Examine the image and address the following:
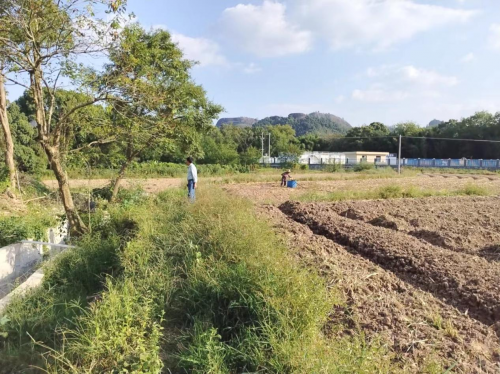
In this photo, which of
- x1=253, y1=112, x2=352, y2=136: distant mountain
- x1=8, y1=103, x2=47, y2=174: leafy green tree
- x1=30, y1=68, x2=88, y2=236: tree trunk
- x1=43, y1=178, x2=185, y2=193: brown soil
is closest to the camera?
x1=30, y1=68, x2=88, y2=236: tree trunk

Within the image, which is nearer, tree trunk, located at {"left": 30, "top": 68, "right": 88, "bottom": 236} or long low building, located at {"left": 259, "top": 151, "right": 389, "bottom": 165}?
tree trunk, located at {"left": 30, "top": 68, "right": 88, "bottom": 236}

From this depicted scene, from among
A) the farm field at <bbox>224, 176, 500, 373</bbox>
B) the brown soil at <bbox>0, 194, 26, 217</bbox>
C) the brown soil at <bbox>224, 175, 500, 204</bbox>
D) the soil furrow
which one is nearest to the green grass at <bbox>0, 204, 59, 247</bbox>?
the brown soil at <bbox>0, 194, 26, 217</bbox>

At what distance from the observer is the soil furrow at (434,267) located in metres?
4.02

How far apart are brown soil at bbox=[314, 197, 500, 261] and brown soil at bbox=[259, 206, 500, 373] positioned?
248cm

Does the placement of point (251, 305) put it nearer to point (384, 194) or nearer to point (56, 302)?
point (56, 302)

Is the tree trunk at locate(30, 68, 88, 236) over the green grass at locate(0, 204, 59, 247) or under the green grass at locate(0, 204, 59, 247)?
over

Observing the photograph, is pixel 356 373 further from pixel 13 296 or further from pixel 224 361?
pixel 13 296

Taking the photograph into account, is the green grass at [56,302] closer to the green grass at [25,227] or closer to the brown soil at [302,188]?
the green grass at [25,227]

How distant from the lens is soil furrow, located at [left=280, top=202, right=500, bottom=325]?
4.02 meters

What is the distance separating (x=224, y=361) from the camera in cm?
→ 279

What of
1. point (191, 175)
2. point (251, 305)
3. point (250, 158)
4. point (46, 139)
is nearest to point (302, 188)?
point (191, 175)

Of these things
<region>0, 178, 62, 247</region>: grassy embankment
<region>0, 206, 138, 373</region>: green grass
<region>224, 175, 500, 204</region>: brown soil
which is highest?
<region>0, 178, 62, 247</region>: grassy embankment

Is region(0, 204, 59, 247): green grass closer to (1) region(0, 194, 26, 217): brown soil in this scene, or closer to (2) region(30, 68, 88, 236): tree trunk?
(2) region(30, 68, 88, 236): tree trunk

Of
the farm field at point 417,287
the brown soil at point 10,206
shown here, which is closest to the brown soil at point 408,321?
the farm field at point 417,287
